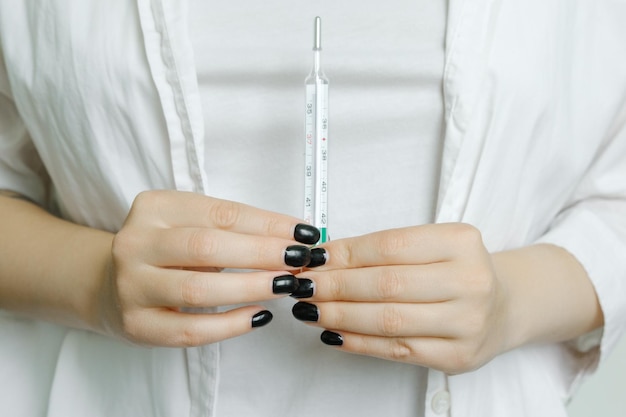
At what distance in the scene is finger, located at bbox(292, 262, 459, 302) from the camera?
68cm

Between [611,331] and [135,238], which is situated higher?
[135,238]

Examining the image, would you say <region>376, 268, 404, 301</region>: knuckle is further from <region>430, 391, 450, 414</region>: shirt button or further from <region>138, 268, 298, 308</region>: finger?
<region>430, 391, 450, 414</region>: shirt button

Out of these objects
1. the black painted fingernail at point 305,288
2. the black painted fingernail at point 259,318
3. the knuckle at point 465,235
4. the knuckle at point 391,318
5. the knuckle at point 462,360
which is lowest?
the knuckle at point 462,360

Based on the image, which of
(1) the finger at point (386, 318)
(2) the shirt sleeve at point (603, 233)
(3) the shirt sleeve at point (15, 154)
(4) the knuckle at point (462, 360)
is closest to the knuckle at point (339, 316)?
(1) the finger at point (386, 318)

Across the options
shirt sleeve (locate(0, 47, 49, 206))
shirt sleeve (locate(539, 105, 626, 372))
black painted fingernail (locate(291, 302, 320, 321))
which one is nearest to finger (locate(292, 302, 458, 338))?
black painted fingernail (locate(291, 302, 320, 321))

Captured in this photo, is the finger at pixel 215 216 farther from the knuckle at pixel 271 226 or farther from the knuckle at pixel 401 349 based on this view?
the knuckle at pixel 401 349

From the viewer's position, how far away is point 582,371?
93 cm

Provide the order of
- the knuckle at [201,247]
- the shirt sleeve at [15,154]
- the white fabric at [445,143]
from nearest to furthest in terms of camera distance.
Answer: the knuckle at [201,247]
the white fabric at [445,143]
the shirt sleeve at [15,154]

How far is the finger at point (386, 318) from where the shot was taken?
680 mm

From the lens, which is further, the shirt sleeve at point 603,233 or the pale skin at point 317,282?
the shirt sleeve at point 603,233

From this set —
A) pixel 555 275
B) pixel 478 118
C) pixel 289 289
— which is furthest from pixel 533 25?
pixel 289 289

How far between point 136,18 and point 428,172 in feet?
1.06

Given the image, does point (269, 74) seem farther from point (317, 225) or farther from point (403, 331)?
point (403, 331)

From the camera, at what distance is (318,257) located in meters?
0.70
